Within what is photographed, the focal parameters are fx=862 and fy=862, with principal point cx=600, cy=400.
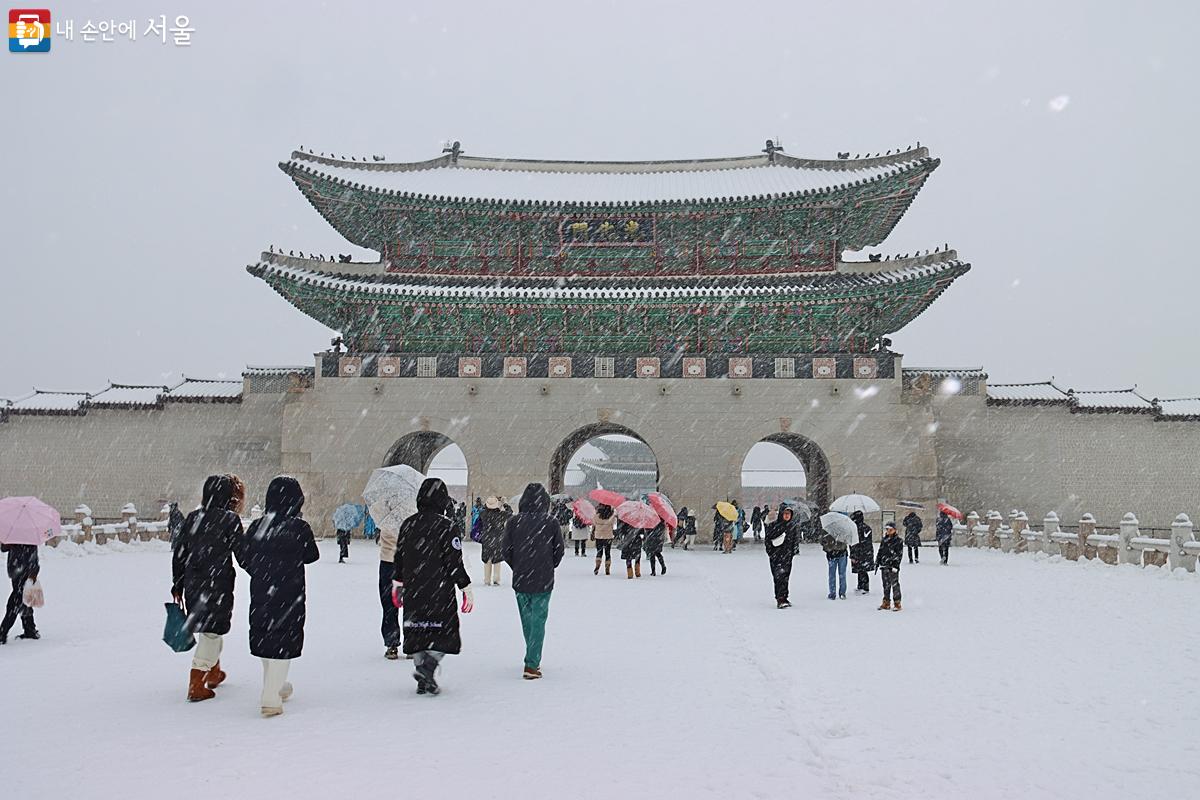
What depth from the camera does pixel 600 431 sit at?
82.8 feet

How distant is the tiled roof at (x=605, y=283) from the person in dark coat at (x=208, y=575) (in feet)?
56.1

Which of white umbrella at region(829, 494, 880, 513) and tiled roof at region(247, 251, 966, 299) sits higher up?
tiled roof at region(247, 251, 966, 299)

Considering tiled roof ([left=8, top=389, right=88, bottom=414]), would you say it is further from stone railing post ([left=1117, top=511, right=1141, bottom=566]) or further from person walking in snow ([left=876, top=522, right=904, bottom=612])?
stone railing post ([left=1117, top=511, right=1141, bottom=566])

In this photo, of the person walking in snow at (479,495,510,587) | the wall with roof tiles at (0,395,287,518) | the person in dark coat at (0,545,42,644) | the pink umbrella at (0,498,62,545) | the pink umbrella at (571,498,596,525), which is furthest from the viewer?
the wall with roof tiles at (0,395,287,518)

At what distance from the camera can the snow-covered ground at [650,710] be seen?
425 cm

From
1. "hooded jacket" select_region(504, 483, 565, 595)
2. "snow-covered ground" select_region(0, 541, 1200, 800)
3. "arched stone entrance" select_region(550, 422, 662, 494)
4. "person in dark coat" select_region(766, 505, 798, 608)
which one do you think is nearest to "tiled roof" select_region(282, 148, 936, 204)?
"arched stone entrance" select_region(550, 422, 662, 494)

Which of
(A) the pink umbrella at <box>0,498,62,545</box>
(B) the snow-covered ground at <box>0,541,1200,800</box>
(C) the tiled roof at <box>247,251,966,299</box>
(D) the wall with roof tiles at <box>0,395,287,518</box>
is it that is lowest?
(B) the snow-covered ground at <box>0,541,1200,800</box>

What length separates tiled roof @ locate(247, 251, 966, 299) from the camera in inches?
886

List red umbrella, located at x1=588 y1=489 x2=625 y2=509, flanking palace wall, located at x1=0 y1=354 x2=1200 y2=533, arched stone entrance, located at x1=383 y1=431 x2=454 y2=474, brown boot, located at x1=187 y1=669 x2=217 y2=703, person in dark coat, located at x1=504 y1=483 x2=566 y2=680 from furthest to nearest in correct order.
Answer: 1. arched stone entrance, located at x1=383 y1=431 x2=454 y2=474
2. flanking palace wall, located at x1=0 y1=354 x2=1200 y2=533
3. red umbrella, located at x1=588 y1=489 x2=625 y2=509
4. person in dark coat, located at x1=504 y1=483 x2=566 y2=680
5. brown boot, located at x1=187 y1=669 x2=217 y2=703

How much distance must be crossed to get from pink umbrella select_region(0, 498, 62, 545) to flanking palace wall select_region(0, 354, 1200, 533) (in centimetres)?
1554

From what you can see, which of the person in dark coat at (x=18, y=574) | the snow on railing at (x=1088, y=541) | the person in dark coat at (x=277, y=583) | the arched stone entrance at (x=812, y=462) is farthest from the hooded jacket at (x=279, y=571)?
the arched stone entrance at (x=812, y=462)

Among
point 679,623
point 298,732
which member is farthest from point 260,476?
point 298,732

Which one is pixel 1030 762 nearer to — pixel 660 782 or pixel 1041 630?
pixel 660 782

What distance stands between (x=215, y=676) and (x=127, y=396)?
74.6 feet
